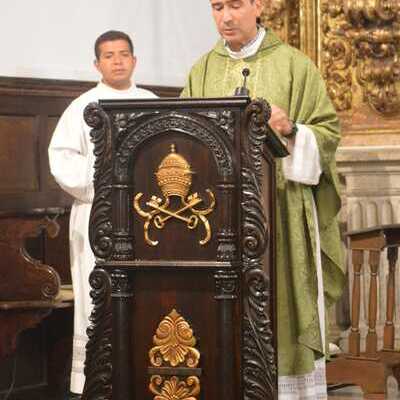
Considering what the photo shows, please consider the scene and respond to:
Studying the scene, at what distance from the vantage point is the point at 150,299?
15.1 ft

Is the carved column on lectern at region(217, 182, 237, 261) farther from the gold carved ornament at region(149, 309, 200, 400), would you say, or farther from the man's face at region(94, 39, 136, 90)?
the man's face at region(94, 39, 136, 90)

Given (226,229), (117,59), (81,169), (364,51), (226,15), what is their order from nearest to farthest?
(226,229) < (226,15) < (81,169) < (117,59) < (364,51)

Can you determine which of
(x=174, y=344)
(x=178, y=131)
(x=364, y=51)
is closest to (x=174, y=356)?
(x=174, y=344)

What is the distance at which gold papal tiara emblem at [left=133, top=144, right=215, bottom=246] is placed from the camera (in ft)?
14.8

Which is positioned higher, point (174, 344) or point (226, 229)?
point (226, 229)

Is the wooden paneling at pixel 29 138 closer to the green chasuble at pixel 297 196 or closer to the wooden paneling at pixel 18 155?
the wooden paneling at pixel 18 155

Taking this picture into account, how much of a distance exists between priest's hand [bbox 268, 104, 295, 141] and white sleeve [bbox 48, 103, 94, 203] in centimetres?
205

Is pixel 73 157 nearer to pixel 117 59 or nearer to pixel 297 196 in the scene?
pixel 117 59

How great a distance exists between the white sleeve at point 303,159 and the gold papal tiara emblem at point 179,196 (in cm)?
82

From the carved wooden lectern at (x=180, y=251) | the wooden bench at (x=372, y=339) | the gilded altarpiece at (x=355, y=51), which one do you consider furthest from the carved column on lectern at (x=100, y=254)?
the gilded altarpiece at (x=355, y=51)

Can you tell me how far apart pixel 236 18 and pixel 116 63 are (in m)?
1.95

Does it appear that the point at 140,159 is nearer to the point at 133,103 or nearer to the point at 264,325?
the point at 133,103

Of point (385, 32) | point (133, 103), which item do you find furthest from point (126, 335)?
point (385, 32)

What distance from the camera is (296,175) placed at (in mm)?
5301
